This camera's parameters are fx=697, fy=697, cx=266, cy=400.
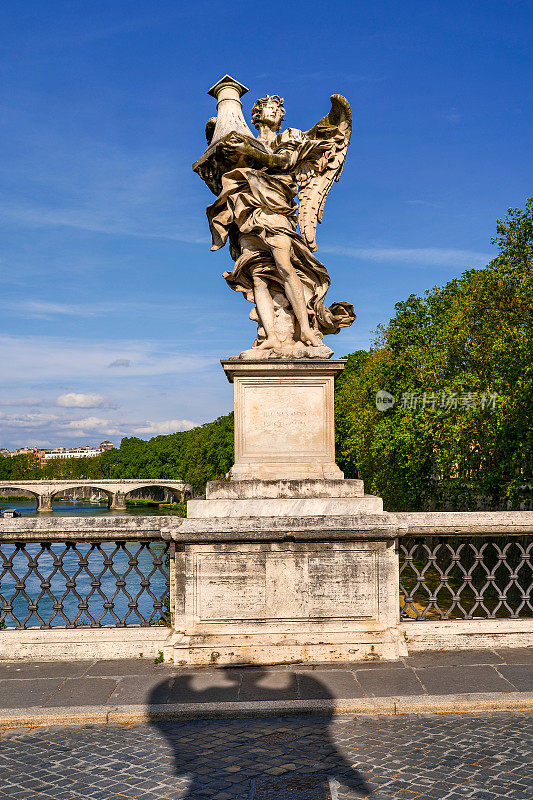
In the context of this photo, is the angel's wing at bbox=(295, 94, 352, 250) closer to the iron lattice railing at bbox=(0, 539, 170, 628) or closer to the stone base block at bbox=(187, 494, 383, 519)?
the stone base block at bbox=(187, 494, 383, 519)

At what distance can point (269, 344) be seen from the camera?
6.72 metres

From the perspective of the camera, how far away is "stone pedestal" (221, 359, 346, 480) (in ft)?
21.2

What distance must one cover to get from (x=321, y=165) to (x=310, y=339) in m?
1.88

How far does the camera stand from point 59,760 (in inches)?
162

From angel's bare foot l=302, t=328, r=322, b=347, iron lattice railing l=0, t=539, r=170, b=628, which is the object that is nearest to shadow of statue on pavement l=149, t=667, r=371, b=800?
iron lattice railing l=0, t=539, r=170, b=628

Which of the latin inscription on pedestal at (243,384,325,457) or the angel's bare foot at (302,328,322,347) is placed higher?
the angel's bare foot at (302,328,322,347)

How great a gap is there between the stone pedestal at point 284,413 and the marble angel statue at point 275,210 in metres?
0.15

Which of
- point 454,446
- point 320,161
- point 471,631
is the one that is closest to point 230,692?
point 471,631

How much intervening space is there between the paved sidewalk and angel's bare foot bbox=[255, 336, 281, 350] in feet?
9.40

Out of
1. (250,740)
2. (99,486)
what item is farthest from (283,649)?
(99,486)

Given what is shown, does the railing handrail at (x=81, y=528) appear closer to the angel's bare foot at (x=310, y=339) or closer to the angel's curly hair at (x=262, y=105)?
the angel's bare foot at (x=310, y=339)

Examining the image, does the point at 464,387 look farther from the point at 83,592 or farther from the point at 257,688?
the point at 257,688

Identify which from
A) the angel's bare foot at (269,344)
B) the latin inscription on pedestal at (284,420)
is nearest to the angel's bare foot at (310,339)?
the angel's bare foot at (269,344)

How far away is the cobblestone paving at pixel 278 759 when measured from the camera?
3668 mm
